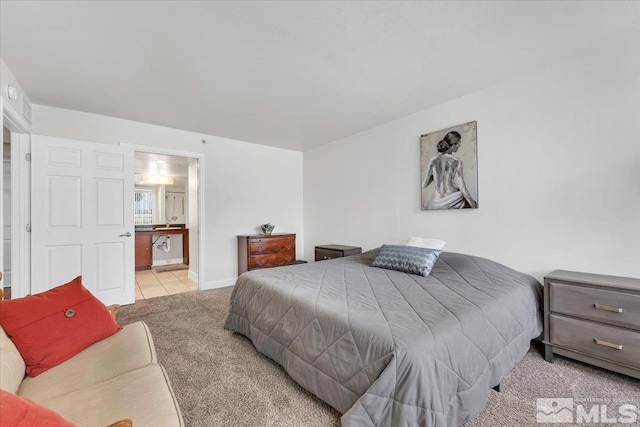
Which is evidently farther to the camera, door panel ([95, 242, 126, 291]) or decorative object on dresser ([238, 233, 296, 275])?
decorative object on dresser ([238, 233, 296, 275])

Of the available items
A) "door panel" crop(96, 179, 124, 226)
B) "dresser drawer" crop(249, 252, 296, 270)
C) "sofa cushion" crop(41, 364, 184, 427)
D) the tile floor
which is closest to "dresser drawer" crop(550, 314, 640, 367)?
"sofa cushion" crop(41, 364, 184, 427)

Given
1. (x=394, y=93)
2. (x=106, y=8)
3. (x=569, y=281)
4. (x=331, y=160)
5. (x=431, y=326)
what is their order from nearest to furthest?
1. (x=431, y=326)
2. (x=106, y=8)
3. (x=569, y=281)
4. (x=394, y=93)
5. (x=331, y=160)

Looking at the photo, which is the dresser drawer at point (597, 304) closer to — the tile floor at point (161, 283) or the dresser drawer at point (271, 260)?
the dresser drawer at point (271, 260)

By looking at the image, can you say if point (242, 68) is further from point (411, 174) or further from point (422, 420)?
point (422, 420)

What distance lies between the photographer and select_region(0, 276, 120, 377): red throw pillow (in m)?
1.32

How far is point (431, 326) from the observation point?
4.70 feet

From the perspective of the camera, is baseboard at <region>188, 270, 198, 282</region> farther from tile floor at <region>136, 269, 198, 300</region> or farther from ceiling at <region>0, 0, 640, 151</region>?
ceiling at <region>0, 0, 640, 151</region>

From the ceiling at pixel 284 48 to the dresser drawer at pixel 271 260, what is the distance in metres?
2.36

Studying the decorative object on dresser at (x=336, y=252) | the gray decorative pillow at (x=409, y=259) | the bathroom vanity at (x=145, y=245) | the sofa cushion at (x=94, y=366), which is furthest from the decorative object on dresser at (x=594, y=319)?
the bathroom vanity at (x=145, y=245)

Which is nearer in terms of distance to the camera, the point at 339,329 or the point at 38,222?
the point at 339,329

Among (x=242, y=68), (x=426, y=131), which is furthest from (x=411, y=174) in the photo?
(x=242, y=68)

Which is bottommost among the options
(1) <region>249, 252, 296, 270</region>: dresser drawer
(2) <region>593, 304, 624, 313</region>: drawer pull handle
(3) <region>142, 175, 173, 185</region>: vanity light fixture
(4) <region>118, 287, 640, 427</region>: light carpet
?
(4) <region>118, 287, 640, 427</region>: light carpet

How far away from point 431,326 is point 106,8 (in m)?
2.76

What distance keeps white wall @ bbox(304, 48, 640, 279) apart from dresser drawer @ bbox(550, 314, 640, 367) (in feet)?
1.67
